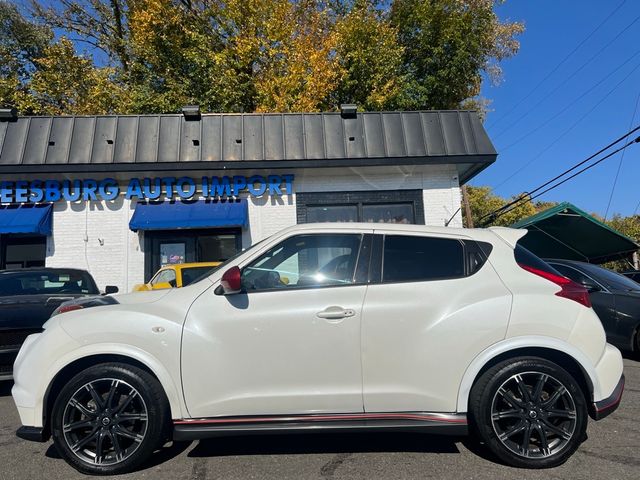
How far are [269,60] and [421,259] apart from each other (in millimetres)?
15686

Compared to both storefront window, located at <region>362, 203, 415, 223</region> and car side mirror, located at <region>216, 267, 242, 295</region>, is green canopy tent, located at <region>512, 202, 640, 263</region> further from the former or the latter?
car side mirror, located at <region>216, 267, 242, 295</region>

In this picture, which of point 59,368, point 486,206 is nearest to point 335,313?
point 59,368

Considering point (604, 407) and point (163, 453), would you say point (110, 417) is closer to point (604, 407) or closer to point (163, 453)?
point (163, 453)

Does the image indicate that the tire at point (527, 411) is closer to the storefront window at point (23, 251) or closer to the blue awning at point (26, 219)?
the blue awning at point (26, 219)

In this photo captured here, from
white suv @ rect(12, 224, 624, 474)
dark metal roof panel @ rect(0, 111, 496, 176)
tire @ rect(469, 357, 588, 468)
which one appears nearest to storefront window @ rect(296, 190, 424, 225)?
dark metal roof panel @ rect(0, 111, 496, 176)

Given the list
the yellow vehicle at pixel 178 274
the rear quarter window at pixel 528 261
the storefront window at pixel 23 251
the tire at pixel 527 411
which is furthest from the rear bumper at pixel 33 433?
the storefront window at pixel 23 251

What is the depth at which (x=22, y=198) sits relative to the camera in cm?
1061

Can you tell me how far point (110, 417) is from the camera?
3.49 meters

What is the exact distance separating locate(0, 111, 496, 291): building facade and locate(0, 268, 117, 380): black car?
9.27 ft

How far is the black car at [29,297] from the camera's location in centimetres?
589

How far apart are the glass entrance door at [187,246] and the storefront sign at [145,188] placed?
2.72 feet

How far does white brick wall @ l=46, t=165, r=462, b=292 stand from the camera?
10750mm

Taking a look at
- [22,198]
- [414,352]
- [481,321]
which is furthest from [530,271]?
[22,198]

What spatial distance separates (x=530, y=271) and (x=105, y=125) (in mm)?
9554
